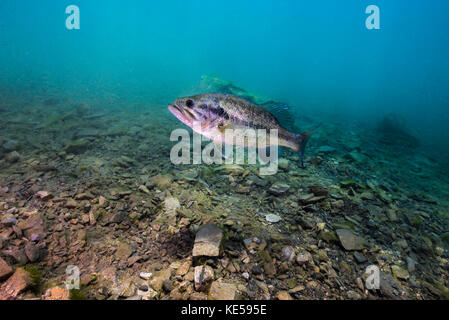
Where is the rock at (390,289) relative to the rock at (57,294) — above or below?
below

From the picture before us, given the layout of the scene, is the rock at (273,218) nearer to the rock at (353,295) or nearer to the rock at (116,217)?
the rock at (353,295)

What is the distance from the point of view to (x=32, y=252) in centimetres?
245

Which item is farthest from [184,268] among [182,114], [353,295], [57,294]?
[353,295]

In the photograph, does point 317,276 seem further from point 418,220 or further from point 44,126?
point 44,126

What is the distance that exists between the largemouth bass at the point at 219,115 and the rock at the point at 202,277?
61.5 inches

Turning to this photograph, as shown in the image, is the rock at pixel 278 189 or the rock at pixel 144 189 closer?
the rock at pixel 144 189

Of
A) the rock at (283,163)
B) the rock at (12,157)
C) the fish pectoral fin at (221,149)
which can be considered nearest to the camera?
the fish pectoral fin at (221,149)

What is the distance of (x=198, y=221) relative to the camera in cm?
318

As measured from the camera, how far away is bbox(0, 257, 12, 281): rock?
2.05m

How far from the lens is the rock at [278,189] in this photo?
409 cm

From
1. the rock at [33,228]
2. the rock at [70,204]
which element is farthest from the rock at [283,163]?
the rock at [33,228]

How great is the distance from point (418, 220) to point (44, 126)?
11.5 m

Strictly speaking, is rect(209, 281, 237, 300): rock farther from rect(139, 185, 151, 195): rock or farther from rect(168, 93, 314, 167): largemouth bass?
rect(139, 185, 151, 195): rock
